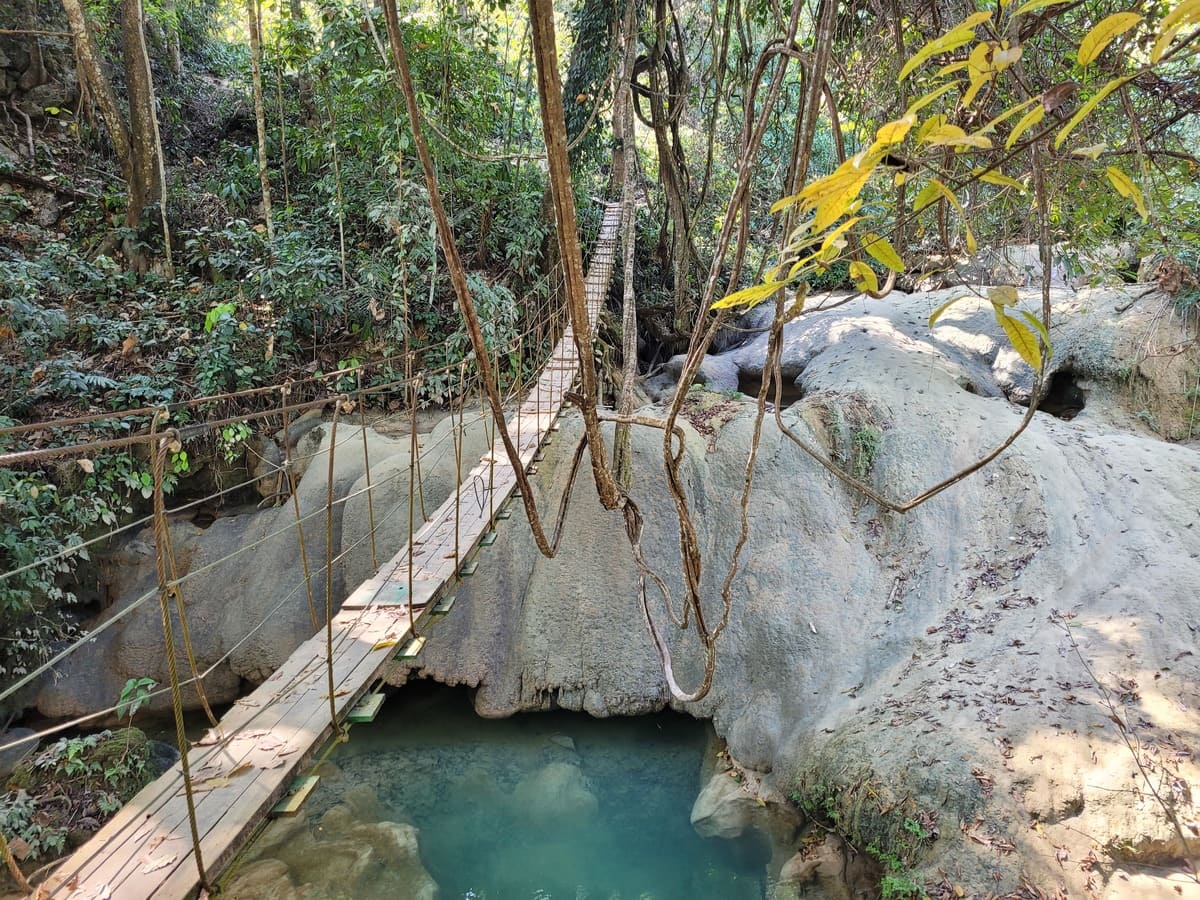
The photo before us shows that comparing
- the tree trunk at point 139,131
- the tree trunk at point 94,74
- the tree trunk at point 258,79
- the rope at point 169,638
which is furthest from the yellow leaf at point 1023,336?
Answer: the tree trunk at point 94,74

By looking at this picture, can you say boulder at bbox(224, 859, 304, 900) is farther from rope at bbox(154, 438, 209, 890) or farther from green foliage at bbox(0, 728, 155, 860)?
rope at bbox(154, 438, 209, 890)

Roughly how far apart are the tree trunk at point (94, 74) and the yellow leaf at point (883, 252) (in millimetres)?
6711

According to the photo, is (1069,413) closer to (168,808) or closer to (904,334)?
(904,334)

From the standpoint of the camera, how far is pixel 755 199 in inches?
320

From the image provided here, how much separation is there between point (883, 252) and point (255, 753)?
1.67m

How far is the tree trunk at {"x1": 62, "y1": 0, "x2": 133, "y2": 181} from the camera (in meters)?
5.28

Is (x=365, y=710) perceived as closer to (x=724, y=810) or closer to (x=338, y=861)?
(x=338, y=861)

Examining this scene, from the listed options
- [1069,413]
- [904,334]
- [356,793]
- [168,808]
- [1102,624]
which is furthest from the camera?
[904,334]

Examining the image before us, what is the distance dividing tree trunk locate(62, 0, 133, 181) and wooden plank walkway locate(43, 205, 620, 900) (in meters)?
5.04

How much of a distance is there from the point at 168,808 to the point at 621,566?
10.8 ft

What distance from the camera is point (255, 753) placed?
63.2 inches

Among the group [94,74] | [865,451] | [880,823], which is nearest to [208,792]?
[880,823]

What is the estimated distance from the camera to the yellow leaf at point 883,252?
658mm

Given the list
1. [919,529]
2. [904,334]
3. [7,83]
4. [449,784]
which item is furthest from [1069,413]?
[7,83]
